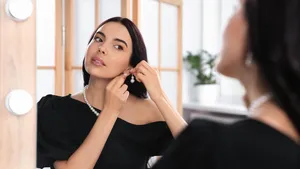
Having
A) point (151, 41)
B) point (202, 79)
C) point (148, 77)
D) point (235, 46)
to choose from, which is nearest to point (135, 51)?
point (148, 77)

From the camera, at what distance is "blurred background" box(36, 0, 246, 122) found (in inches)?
22.4

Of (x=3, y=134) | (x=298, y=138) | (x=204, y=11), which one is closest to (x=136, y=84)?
(x=3, y=134)

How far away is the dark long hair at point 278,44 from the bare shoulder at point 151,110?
1.22 feet

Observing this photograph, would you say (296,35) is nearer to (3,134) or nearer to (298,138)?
(298,138)

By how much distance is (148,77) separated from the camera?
2.15 ft

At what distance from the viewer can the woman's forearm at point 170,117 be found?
0.65 meters

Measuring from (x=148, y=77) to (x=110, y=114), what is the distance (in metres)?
0.11

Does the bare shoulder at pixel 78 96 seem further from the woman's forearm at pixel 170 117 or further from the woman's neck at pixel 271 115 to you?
the woman's neck at pixel 271 115

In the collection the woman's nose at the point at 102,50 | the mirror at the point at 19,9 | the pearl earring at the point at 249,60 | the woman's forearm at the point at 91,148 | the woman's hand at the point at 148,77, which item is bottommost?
the woman's forearm at the point at 91,148

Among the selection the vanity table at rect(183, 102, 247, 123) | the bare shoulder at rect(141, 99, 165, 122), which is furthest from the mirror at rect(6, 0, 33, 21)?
the vanity table at rect(183, 102, 247, 123)

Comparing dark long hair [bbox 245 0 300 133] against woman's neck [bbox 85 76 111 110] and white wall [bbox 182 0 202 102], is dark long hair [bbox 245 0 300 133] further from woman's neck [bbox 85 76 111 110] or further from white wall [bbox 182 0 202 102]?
white wall [bbox 182 0 202 102]

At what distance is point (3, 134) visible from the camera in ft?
1.86

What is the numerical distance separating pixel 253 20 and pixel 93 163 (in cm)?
38

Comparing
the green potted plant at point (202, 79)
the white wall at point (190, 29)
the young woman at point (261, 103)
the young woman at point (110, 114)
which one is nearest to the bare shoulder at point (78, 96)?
the young woman at point (110, 114)
